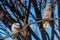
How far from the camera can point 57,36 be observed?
879cm

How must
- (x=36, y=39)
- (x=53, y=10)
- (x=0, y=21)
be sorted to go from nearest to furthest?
1. (x=53, y=10)
2. (x=36, y=39)
3. (x=0, y=21)

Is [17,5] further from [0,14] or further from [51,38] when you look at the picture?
[51,38]

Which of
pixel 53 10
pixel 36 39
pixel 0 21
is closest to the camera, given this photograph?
pixel 53 10

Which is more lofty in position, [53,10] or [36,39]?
[53,10]

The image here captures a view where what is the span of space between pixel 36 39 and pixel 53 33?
69cm

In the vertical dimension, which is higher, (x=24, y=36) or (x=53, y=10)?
(x=53, y=10)

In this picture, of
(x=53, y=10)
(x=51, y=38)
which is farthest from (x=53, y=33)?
(x=53, y=10)

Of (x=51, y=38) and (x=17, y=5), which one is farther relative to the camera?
(x=17, y=5)

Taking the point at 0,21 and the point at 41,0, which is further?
the point at 0,21

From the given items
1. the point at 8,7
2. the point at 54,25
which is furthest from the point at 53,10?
the point at 8,7

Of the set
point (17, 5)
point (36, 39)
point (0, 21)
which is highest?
point (17, 5)

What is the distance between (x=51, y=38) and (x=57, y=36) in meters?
0.45

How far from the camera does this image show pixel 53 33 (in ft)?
27.8

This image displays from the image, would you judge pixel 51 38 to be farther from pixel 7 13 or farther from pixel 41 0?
pixel 7 13
